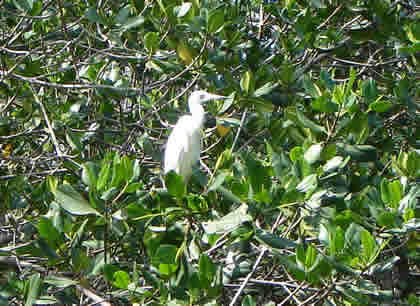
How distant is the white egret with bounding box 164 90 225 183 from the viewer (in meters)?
3.71

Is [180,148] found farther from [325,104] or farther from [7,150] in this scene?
[7,150]

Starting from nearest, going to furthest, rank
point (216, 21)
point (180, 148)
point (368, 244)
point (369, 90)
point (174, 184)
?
point (368, 244)
point (174, 184)
point (369, 90)
point (216, 21)
point (180, 148)

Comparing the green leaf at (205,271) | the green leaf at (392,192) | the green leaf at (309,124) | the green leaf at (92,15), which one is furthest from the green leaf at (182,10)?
the green leaf at (205,271)

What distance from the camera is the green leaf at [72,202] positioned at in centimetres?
239

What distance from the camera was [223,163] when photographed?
275 centimetres

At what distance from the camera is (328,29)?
13.2 ft

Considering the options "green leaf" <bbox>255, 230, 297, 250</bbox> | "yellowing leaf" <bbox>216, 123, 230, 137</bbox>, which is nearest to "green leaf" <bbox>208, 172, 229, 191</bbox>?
"green leaf" <bbox>255, 230, 297, 250</bbox>

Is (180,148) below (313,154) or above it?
below

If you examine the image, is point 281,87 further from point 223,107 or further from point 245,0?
point 245,0

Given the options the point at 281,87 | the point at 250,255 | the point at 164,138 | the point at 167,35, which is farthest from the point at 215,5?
the point at 250,255

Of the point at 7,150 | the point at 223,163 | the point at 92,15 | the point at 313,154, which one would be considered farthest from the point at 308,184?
the point at 7,150

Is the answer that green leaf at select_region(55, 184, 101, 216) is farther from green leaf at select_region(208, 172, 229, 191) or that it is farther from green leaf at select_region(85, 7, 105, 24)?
Result: green leaf at select_region(85, 7, 105, 24)

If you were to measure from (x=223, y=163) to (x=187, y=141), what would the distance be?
3.25 feet

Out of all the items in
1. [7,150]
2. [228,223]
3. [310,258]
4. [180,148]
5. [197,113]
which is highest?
[228,223]
